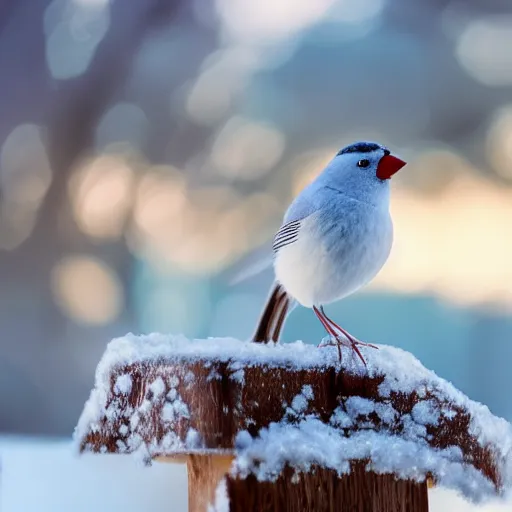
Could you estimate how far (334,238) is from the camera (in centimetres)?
72

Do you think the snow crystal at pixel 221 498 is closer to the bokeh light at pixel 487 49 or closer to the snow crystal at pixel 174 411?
the snow crystal at pixel 174 411

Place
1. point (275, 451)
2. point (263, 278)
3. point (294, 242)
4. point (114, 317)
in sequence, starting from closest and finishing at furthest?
point (275, 451)
point (294, 242)
point (263, 278)
point (114, 317)

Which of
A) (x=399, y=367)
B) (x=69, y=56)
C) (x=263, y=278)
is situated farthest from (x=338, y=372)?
(x=69, y=56)

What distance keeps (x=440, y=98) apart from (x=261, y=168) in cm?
47

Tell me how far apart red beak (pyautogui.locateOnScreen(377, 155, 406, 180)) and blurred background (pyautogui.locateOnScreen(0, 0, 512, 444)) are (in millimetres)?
968

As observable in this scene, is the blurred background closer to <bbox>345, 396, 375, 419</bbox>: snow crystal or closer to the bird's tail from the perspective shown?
the bird's tail

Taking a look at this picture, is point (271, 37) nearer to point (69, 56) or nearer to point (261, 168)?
point (261, 168)

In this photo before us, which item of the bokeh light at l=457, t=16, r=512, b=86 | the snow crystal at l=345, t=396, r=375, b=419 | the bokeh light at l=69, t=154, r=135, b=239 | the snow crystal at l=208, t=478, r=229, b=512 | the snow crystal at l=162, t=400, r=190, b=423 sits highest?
the bokeh light at l=457, t=16, r=512, b=86

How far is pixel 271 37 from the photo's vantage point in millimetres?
1813

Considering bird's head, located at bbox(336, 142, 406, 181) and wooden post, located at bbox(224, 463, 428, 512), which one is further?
bird's head, located at bbox(336, 142, 406, 181)

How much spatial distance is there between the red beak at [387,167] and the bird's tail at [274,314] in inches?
6.1

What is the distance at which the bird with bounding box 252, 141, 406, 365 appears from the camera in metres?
0.72

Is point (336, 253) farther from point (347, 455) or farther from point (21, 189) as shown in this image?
point (21, 189)

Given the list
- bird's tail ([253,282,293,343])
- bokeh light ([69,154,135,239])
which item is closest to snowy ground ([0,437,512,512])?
bird's tail ([253,282,293,343])
